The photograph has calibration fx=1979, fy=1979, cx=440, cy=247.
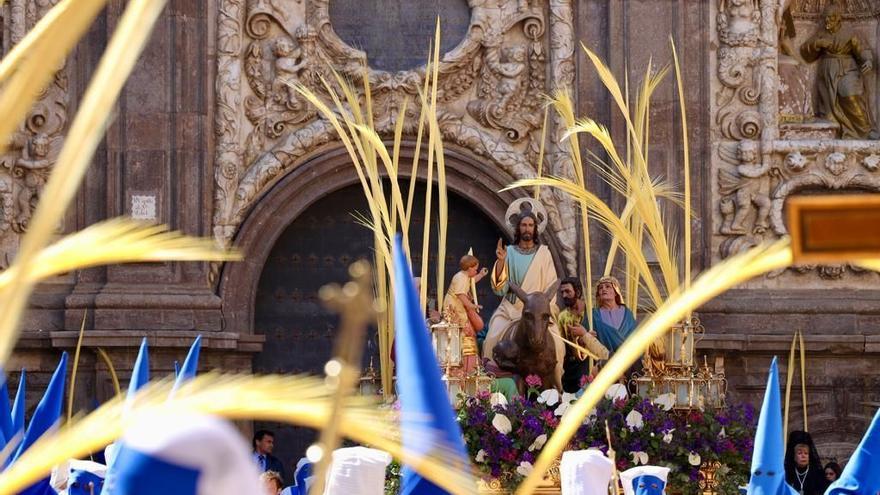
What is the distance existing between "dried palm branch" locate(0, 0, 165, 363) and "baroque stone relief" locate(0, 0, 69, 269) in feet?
50.8

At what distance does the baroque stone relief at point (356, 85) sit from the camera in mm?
18922

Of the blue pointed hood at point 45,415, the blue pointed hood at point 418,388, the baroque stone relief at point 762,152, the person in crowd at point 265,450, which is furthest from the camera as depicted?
the baroque stone relief at point 762,152

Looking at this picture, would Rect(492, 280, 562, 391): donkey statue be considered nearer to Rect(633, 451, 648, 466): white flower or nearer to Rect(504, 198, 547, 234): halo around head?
Rect(504, 198, 547, 234): halo around head

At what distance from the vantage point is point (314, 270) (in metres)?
19.4

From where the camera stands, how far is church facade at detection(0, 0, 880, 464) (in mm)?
18703

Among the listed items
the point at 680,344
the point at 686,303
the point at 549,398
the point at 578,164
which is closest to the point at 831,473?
the point at 680,344

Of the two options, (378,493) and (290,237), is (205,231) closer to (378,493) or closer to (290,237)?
(290,237)

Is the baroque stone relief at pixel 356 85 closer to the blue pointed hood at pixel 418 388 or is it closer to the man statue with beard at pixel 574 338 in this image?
the man statue with beard at pixel 574 338

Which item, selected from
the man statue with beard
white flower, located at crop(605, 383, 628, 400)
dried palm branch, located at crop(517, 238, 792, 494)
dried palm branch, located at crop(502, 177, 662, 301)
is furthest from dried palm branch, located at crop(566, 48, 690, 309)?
dried palm branch, located at crop(517, 238, 792, 494)

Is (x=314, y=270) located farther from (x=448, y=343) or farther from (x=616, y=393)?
(x=616, y=393)

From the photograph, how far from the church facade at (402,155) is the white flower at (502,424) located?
21.5ft

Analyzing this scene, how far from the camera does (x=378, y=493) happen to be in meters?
5.84

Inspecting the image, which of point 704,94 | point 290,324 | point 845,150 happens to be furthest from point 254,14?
point 845,150

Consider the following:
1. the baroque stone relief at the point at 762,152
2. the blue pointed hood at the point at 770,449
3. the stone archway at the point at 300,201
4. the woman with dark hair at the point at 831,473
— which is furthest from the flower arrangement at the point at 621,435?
the baroque stone relief at the point at 762,152
